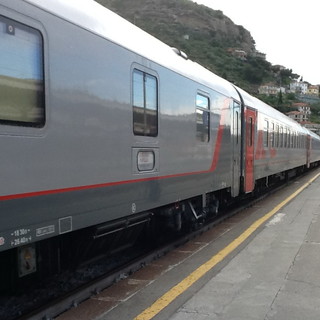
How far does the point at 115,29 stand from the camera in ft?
16.0

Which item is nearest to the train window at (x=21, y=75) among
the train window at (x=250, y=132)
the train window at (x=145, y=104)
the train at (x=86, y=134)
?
the train at (x=86, y=134)

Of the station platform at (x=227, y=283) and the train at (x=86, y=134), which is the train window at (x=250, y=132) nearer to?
the station platform at (x=227, y=283)

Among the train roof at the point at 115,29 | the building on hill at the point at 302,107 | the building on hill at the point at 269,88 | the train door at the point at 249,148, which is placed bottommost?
the train door at the point at 249,148

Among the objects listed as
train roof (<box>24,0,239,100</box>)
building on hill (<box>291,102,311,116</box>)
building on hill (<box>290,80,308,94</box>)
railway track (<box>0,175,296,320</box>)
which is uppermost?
building on hill (<box>290,80,308,94</box>)

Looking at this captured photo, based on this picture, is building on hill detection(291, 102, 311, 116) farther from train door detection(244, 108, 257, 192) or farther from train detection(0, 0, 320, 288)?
train detection(0, 0, 320, 288)

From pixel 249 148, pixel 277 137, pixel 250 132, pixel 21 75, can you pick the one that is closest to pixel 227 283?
pixel 21 75

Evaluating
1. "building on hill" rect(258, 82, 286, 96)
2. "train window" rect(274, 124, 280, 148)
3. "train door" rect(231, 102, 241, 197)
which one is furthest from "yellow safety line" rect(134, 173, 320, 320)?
"building on hill" rect(258, 82, 286, 96)

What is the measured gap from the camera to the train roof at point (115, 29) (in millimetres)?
3993

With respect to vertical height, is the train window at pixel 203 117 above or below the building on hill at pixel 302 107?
below

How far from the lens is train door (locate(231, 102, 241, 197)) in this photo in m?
9.66

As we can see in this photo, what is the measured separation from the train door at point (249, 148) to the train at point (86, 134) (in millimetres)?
3617

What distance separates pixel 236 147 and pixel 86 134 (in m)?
6.14

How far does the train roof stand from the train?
0.6 inches

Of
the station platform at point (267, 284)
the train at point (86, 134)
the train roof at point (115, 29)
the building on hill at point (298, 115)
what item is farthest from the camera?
the building on hill at point (298, 115)
